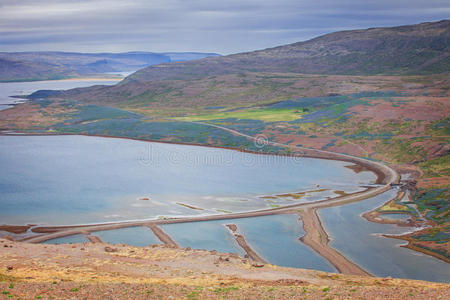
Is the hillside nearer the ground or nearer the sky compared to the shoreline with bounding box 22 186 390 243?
nearer the sky

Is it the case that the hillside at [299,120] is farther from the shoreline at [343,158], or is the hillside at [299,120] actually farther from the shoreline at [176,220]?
the shoreline at [176,220]

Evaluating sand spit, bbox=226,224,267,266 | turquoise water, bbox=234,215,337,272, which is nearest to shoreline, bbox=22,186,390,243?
turquoise water, bbox=234,215,337,272

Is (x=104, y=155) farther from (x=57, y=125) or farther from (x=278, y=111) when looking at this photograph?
(x=278, y=111)

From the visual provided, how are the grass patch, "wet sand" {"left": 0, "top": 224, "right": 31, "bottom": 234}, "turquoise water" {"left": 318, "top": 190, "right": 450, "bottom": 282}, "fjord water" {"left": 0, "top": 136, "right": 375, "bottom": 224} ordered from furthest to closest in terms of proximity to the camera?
the grass patch
"fjord water" {"left": 0, "top": 136, "right": 375, "bottom": 224}
"wet sand" {"left": 0, "top": 224, "right": 31, "bottom": 234}
"turquoise water" {"left": 318, "top": 190, "right": 450, "bottom": 282}

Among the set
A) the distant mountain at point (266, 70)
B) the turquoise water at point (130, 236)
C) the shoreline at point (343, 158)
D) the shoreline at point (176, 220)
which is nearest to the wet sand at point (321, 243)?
the shoreline at point (176, 220)

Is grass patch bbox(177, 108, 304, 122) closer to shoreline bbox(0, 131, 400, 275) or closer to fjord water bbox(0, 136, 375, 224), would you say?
fjord water bbox(0, 136, 375, 224)

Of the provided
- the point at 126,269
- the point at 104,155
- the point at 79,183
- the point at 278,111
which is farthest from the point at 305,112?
the point at 126,269

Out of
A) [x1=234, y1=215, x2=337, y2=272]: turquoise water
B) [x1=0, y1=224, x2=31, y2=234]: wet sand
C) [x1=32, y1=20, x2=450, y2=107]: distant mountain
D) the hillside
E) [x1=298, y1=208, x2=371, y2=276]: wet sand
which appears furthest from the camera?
[x1=32, y1=20, x2=450, y2=107]: distant mountain
